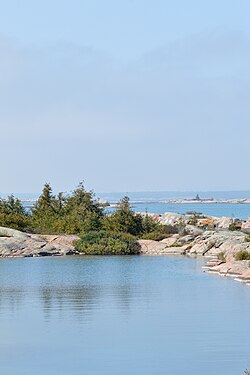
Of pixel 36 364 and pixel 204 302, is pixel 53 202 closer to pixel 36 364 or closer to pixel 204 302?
pixel 204 302

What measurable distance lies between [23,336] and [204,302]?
7.84 meters

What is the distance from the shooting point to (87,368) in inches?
666

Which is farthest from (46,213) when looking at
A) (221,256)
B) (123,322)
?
(123,322)

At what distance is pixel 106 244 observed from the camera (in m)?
47.2

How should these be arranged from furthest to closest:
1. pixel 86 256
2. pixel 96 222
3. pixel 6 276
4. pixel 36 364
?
pixel 96 222 → pixel 86 256 → pixel 6 276 → pixel 36 364

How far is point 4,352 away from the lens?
1869 centimetres

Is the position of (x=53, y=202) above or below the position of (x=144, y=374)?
above

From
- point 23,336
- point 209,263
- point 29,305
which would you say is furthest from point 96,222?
point 23,336

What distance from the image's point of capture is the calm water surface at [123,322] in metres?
17.5

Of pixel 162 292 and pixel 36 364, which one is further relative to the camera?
pixel 162 292

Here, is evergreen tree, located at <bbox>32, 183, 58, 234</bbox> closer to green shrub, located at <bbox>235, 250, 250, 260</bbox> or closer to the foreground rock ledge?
the foreground rock ledge

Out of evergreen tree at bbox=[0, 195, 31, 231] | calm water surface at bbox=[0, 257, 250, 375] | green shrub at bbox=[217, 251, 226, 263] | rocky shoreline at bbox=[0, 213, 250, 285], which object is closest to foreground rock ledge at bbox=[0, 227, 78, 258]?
rocky shoreline at bbox=[0, 213, 250, 285]

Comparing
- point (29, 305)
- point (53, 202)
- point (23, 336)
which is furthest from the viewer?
point (53, 202)

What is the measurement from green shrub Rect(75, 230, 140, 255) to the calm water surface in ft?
27.6
